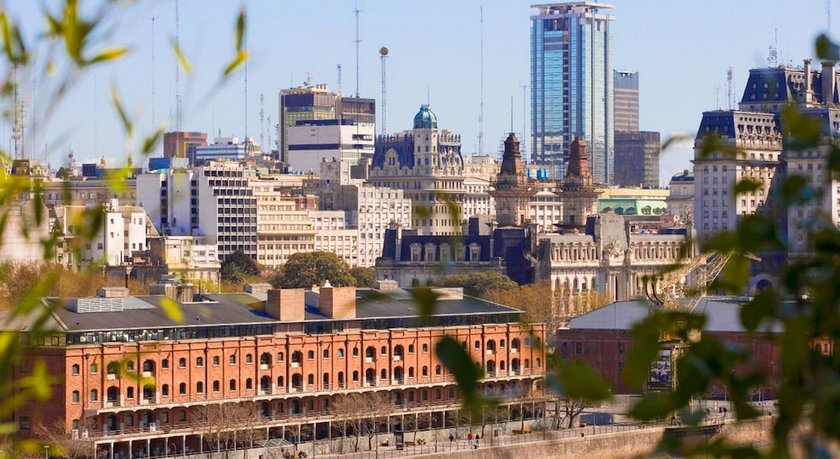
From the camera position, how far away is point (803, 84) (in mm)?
177500

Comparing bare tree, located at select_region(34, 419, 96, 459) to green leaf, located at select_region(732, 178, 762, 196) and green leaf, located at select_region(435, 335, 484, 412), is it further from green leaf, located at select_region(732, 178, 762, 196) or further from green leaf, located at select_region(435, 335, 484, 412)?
green leaf, located at select_region(435, 335, 484, 412)

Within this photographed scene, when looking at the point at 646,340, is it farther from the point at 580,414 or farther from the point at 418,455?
the point at 580,414

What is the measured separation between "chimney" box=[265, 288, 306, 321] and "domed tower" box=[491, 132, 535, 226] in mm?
83998

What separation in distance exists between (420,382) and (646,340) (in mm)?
71868

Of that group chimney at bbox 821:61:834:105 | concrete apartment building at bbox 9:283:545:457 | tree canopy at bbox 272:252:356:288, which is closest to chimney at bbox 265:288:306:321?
concrete apartment building at bbox 9:283:545:457

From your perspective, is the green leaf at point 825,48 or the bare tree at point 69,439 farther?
the bare tree at point 69,439

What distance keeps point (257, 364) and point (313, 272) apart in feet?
220

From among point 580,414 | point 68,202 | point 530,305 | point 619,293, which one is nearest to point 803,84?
point 619,293

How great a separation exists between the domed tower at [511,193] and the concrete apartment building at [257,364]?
76.4 metres

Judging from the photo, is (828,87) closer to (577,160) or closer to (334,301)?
(577,160)

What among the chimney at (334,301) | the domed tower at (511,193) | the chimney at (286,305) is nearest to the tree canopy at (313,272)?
the domed tower at (511,193)

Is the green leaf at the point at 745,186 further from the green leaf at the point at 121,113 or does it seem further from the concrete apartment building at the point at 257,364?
the concrete apartment building at the point at 257,364

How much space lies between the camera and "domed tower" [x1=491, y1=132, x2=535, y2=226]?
16225 centimetres

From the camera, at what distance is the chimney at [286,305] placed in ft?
249
